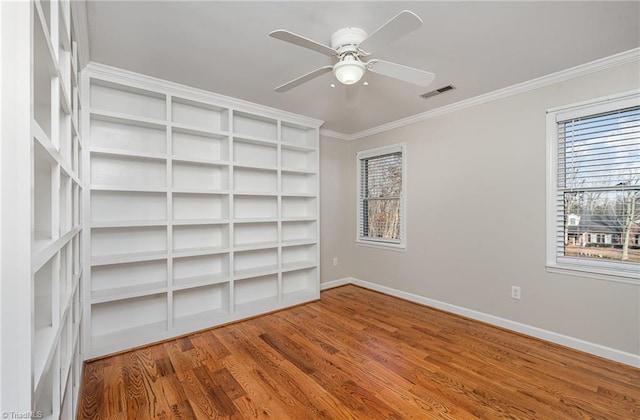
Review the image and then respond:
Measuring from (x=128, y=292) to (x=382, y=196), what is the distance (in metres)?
3.36

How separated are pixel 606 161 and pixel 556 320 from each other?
148 centimetres

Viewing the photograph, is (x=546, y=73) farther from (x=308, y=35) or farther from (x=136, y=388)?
(x=136, y=388)

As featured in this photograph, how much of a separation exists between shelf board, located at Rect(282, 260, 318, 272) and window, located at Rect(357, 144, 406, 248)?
1.03 meters

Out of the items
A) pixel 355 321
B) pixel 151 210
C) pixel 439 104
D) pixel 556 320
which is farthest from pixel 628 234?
pixel 151 210

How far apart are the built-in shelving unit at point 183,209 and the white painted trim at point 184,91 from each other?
10 mm

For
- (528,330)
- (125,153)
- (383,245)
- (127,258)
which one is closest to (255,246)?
(127,258)

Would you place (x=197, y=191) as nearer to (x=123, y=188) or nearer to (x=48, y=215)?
(x=123, y=188)

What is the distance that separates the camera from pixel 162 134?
2.96 m

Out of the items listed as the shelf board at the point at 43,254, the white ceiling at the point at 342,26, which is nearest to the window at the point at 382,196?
the white ceiling at the point at 342,26

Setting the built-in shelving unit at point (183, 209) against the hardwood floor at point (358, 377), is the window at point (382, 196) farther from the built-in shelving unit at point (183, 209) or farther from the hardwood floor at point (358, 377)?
the hardwood floor at point (358, 377)

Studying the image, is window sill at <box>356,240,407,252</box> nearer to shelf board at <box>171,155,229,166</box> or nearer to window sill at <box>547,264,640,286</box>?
window sill at <box>547,264,640,286</box>

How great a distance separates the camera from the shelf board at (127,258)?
2.47 metres

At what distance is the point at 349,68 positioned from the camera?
187cm

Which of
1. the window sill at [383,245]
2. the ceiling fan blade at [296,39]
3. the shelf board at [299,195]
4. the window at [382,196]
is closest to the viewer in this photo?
the ceiling fan blade at [296,39]
